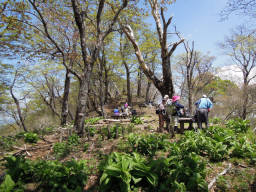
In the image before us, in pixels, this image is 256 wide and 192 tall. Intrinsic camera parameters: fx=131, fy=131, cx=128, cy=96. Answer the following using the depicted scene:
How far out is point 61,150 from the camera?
4270 millimetres

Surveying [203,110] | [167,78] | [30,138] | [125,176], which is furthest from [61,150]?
[203,110]

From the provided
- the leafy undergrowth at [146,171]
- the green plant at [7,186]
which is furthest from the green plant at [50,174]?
the green plant at [7,186]

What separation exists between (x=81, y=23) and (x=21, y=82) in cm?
1612

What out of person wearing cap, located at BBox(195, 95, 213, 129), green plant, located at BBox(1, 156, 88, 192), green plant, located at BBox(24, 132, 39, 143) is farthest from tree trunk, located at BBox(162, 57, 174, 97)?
green plant, located at BBox(24, 132, 39, 143)

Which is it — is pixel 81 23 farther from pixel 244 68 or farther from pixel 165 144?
pixel 244 68

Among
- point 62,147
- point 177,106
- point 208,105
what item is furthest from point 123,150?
point 208,105

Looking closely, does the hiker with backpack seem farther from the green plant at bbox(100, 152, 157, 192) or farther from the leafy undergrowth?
the green plant at bbox(100, 152, 157, 192)

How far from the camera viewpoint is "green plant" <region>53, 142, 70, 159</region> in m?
4.05

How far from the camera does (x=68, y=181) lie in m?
2.54

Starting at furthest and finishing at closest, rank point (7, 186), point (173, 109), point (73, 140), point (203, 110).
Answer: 1. point (203, 110)
2. point (173, 109)
3. point (73, 140)
4. point (7, 186)

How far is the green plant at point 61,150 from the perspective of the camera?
4051 mm

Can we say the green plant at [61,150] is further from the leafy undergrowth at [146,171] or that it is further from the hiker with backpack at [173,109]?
the hiker with backpack at [173,109]

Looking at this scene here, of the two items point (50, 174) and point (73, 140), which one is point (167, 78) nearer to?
point (73, 140)

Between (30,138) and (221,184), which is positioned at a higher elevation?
(30,138)
